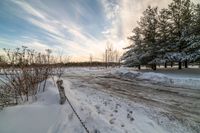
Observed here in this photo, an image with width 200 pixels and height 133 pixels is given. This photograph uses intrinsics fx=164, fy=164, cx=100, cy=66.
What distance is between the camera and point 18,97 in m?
5.63

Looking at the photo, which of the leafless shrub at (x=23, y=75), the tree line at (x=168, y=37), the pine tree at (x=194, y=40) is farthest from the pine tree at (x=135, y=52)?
the leafless shrub at (x=23, y=75)

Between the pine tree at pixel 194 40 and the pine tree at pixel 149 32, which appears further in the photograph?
the pine tree at pixel 149 32

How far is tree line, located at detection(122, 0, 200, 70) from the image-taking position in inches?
766

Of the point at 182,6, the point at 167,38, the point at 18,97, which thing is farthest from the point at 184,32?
the point at 18,97

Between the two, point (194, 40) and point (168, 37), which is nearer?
point (194, 40)

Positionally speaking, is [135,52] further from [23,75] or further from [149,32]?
[23,75]

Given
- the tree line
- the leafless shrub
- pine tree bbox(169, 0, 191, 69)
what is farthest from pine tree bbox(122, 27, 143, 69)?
the leafless shrub

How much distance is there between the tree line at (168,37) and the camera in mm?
19444

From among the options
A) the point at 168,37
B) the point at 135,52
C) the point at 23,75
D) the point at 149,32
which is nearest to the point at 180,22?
the point at 168,37

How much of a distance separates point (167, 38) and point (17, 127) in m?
23.0

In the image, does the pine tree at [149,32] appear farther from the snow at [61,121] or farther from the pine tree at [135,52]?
the snow at [61,121]

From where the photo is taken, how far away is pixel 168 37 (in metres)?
22.9

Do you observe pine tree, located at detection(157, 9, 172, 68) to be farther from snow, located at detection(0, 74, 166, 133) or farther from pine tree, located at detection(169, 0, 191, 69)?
snow, located at detection(0, 74, 166, 133)

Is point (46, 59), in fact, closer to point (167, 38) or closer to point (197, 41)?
point (197, 41)
